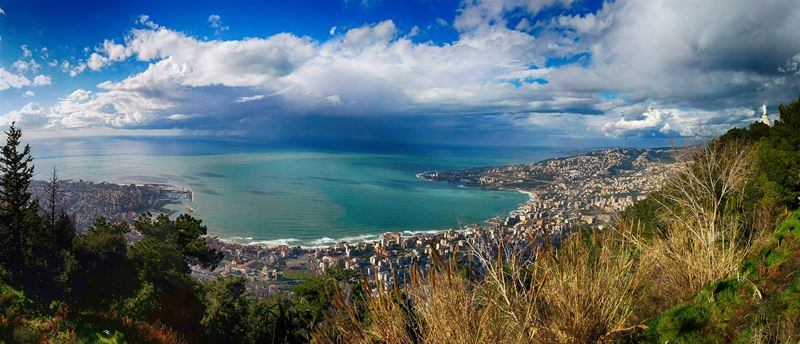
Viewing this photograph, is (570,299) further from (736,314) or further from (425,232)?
(425,232)

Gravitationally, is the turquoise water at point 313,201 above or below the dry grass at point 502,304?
below

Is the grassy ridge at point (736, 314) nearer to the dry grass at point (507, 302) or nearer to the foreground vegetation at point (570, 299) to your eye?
Result: the foreground vegetation at point (570, 299)

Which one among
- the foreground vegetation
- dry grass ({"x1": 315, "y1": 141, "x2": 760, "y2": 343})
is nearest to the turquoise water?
the foreground vegetation

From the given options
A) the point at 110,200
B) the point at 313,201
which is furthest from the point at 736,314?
the point at 313,201

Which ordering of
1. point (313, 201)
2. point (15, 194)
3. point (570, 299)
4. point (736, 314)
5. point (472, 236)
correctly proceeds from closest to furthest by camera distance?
point (570, 299)
point (472, 236)
point (736, 314)
point (15, 194)
point (313, 201)

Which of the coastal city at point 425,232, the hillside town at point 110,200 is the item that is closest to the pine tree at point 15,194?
the coastal city at point 425,232

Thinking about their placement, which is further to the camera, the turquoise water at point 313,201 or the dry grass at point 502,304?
the turquoise water at point 313,201

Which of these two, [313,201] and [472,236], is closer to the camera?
[472,236]
